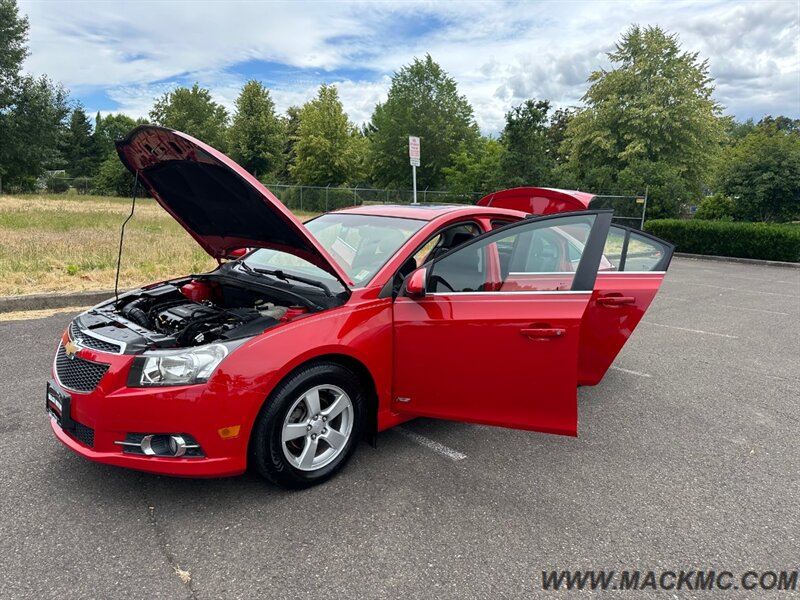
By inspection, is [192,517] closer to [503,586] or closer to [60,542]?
[60,542]

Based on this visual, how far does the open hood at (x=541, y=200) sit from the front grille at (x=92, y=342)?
3865 millimetres

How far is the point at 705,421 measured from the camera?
13.6 feet

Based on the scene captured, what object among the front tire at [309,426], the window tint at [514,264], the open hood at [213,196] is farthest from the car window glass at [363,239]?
the front tire at [309,426]

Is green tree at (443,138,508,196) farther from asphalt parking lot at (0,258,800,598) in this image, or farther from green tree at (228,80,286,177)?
green tree at (228,80,286,177)

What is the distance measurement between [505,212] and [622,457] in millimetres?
1991

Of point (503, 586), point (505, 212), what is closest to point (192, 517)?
point (503, 586)

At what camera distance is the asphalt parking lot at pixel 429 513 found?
7.61ft

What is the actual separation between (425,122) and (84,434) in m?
36.5

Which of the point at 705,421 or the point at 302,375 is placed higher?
the point at 302,375

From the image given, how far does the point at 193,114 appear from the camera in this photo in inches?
2005

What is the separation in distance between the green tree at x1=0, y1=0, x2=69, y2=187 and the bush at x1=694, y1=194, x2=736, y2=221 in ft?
149

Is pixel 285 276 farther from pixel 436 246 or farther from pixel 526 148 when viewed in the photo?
pixel 526 148

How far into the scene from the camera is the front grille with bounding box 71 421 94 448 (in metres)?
2.67

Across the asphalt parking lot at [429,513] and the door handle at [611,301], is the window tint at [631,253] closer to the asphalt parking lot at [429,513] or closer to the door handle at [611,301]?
the door handle at [611,301]
